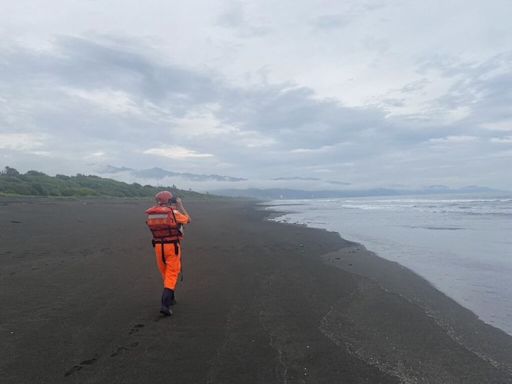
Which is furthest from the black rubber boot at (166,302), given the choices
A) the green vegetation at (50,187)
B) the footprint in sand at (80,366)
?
the green vegetation at (50,187)

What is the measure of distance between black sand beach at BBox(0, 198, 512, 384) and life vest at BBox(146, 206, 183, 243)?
109cm

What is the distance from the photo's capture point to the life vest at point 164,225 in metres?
6.12

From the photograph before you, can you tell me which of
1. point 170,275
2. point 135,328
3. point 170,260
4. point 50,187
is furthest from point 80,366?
point 50,187

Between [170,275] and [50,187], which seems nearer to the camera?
[170,275]

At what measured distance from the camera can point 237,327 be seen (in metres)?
5.18

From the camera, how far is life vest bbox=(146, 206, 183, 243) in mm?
6117

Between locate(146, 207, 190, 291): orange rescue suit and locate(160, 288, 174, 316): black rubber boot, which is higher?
locate(146, 207, 190, 291): orange rescue suit

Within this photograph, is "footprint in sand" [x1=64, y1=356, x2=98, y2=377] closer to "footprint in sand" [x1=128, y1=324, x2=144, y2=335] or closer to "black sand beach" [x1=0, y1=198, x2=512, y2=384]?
"black sand beach" [x1=0, y1=198, x2=512, y2=384]

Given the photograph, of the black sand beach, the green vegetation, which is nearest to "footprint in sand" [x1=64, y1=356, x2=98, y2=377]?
the black sand beach

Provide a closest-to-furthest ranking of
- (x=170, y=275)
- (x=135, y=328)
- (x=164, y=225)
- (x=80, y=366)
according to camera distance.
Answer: (x=80, y=366) → (x=135, y=328) → (x=170, y=275) → (x=164, y=225)

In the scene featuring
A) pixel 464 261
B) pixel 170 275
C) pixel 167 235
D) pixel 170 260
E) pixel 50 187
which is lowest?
pixel 464 261

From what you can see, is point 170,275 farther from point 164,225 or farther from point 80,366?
point 80,366

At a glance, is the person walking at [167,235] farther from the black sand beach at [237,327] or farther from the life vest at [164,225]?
the black sand beach at [237,327]

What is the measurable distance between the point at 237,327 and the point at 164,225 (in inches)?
78.8
